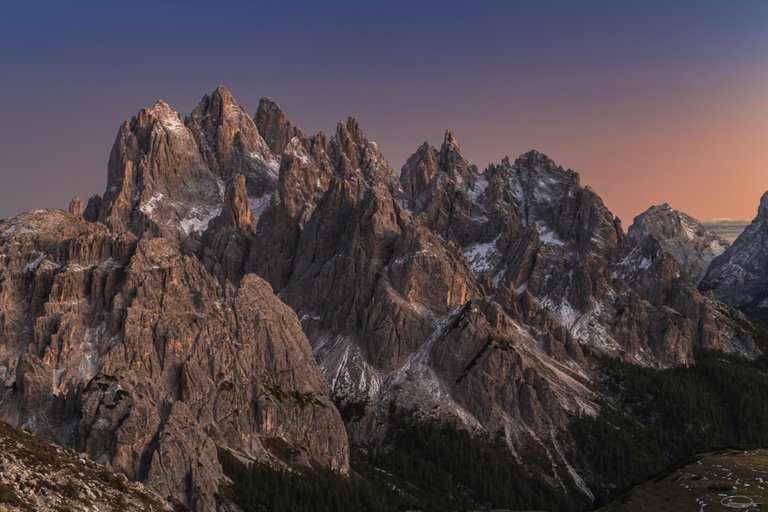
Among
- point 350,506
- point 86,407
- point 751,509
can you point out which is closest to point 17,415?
point 86,407

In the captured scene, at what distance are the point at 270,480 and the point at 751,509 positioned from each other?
366 ft

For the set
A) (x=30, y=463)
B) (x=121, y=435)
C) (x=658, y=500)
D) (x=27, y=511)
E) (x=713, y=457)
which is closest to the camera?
(x=27, y=511)

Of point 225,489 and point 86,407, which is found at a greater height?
point 86,407

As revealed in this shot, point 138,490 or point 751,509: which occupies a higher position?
point 751,509

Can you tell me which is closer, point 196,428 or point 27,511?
point 27,511

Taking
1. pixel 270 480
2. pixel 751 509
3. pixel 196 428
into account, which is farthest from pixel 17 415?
pixel 751 509

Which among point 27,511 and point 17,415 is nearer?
point 27,511

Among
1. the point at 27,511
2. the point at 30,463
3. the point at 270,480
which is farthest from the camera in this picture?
the point at 270,480

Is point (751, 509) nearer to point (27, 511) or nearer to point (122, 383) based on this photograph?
point (27, 511)

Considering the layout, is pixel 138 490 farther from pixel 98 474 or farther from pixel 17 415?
pixel 17 415

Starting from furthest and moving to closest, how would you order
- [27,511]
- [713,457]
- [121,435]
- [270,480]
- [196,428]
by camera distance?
[270,480] → [196,428] → [121,435] → [713,457] → [27,511]

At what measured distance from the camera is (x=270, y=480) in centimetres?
19425

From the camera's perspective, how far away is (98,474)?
108625 millimetres

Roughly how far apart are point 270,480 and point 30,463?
101 meters
